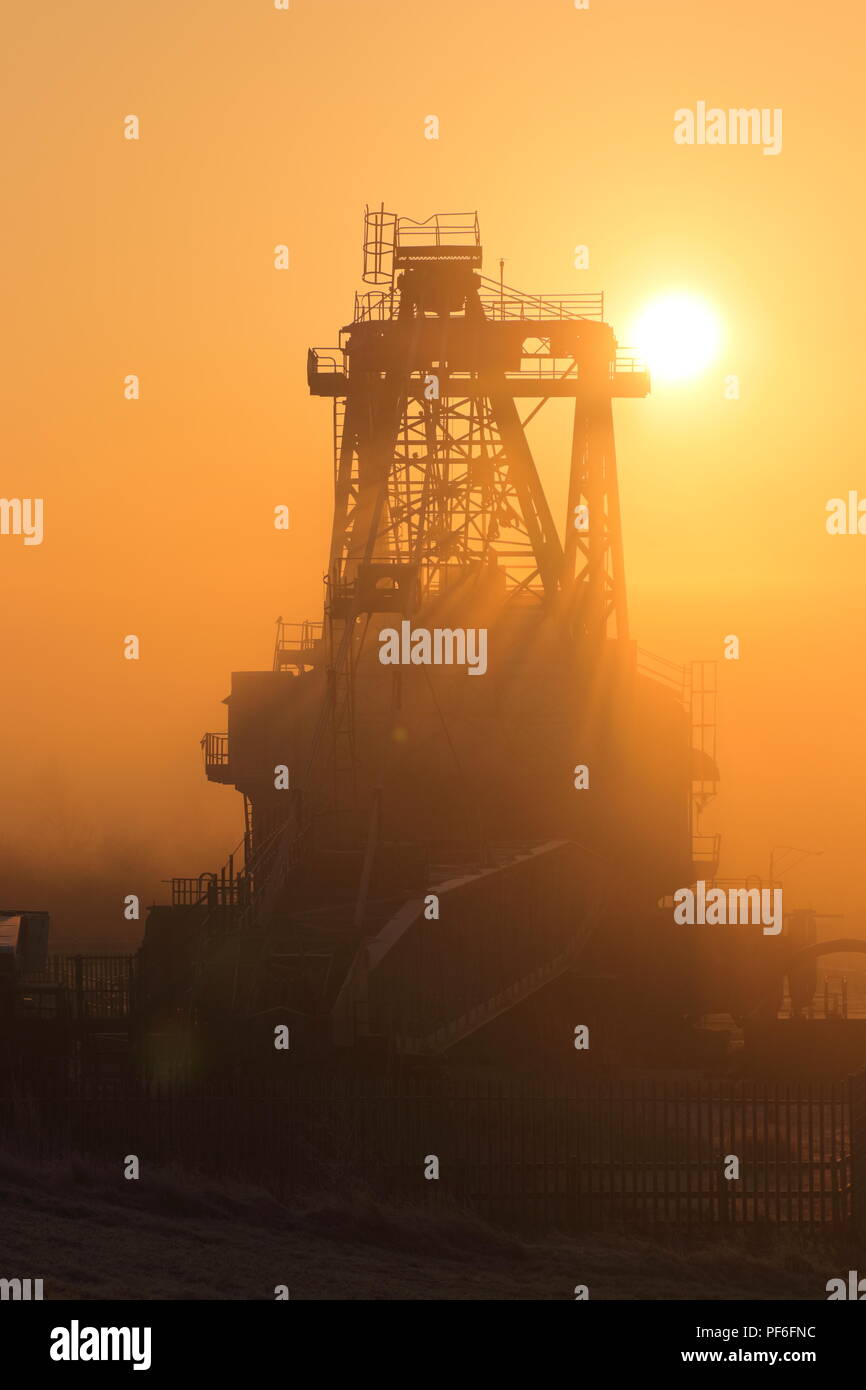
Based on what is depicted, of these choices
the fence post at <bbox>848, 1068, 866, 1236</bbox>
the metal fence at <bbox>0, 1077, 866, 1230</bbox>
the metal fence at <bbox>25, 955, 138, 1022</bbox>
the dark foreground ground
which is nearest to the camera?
the dark foreground ground

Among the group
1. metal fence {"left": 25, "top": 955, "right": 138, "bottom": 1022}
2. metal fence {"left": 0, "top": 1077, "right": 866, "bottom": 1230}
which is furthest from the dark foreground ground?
metal fence {"left": 25, "top": 955, "right": 138, "bottom": 1022}

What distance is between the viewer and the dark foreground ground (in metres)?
19.7

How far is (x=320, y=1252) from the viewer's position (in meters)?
21.2

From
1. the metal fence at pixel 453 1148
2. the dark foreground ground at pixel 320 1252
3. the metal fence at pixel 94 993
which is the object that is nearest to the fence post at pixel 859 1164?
the metal fence at pixel 453 1148

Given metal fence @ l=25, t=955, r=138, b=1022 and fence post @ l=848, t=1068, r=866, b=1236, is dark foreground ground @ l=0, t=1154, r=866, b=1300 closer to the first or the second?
fence post @ l=848, t=1068, r=866, b=1236

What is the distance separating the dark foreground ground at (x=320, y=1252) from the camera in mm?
19656

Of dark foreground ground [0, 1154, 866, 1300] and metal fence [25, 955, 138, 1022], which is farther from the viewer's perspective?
metal fence [25, 955, 138, 1022]

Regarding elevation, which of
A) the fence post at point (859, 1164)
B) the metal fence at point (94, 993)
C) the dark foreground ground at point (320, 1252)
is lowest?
the dark foreground ground at point (320, 1252)

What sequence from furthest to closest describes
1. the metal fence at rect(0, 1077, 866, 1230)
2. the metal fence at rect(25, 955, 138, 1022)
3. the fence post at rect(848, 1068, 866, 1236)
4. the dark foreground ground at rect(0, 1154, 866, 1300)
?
the metal fence at rect(25, 955, 138, 1022)
the fence post at rect(848, 1068, 866, 1236)
the metal fence at rect(0, 1077, 866, 1230)
the dark foreground ground at rect(0, 1154, 866, 1300)

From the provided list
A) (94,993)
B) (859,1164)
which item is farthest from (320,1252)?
(94,993)

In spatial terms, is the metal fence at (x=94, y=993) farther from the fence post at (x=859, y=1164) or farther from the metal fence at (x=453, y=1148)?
the fence post at (x=859, y=1164)

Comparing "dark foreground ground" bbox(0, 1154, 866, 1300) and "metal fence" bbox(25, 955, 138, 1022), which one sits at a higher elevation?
"metal fence" bbox(25, 955, 138, 1022)
